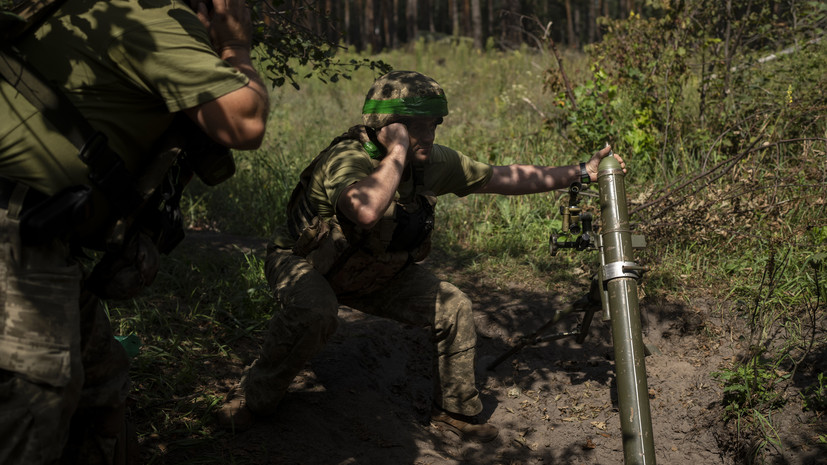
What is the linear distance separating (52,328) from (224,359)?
2053 millimetres

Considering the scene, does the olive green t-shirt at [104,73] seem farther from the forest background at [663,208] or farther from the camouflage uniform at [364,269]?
the forest background at [663,208]

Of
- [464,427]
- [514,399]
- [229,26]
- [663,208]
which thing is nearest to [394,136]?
[229,26]

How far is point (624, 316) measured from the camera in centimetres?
230

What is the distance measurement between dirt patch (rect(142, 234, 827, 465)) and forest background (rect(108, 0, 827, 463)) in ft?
0.20

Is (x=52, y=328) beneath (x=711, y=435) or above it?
above

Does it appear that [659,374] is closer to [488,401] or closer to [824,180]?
[488,401]

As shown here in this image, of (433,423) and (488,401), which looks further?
(488,401)

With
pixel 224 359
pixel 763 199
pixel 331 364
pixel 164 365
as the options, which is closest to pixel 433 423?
pixel 331 364

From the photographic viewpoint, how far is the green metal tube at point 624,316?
2.23m

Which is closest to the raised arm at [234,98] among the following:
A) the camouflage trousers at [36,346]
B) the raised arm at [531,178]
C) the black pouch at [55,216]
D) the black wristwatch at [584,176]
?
the black pouch at [55,216]

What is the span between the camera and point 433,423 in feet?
11.6

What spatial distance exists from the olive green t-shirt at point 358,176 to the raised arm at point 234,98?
0.89 m

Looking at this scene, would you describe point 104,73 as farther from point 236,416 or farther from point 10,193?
point 236,416

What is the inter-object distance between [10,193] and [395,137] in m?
1.59
